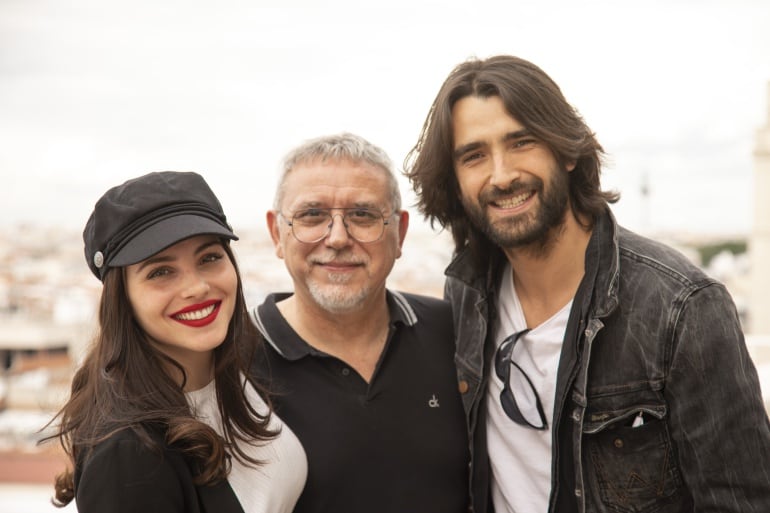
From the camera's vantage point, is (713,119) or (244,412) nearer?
(244,412)

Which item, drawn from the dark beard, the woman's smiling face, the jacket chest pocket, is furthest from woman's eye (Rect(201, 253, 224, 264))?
the jacket chest pocket

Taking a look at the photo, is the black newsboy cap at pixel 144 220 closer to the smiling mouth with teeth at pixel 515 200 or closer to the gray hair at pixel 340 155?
the gray hair at pixel 340 155

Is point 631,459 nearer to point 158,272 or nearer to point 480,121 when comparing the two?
point 480,121

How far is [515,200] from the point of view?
2.32 m

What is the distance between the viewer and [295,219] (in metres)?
2.54

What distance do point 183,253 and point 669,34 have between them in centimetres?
4048

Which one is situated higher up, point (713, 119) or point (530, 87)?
point (713, 119)

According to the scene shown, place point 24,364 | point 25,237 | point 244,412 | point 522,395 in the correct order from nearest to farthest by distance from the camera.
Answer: point 244,412 → point 522,395 → point 24,364 → point 25,237

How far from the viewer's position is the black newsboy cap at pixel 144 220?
165 cm

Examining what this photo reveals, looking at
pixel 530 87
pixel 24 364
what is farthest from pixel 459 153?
pixel 24 364

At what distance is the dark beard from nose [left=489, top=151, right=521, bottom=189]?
28 mm

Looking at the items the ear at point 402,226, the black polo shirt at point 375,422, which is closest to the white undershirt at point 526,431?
the black polo shirt at point 375,422

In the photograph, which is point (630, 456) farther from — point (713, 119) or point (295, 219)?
point (713, 119)

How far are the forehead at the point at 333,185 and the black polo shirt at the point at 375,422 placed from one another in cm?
→ 44
